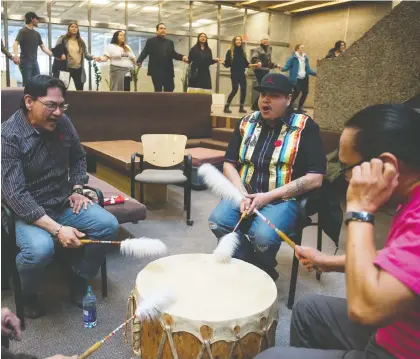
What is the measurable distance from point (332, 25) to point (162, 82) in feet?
20.9

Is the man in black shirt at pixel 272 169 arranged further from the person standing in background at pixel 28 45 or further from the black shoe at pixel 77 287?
the person standing in background at pixel 28 45

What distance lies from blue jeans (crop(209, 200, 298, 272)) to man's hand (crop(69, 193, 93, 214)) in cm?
80

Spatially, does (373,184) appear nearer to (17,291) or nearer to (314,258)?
(314,258)

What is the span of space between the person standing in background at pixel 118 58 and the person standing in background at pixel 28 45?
103 cm

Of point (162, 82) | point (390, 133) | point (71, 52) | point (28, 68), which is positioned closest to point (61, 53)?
Answer: point (71, 52)

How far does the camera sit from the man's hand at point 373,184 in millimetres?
1127

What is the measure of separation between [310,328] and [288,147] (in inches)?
53.3

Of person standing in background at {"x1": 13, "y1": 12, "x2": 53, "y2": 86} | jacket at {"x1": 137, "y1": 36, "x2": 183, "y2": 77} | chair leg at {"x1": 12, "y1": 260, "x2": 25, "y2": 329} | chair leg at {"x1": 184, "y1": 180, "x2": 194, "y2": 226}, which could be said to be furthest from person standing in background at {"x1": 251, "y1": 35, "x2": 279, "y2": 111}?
chair leg at {"x1": 12, "y1": 260, "x2": 25, "y2": 329}

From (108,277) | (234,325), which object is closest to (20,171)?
(108,277)

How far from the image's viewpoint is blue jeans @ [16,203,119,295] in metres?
2.23

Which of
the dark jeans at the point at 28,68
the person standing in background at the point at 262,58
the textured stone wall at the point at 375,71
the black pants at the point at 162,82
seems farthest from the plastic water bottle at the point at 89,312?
A: the person standing in background at the point at 262,58

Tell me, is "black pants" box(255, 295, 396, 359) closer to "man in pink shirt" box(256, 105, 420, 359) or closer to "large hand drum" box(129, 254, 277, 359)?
"man in pink shirt" box(256, 105, 420, 359)

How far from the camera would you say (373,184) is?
1.14 m

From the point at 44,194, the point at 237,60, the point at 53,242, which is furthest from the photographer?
the point at 237,60
